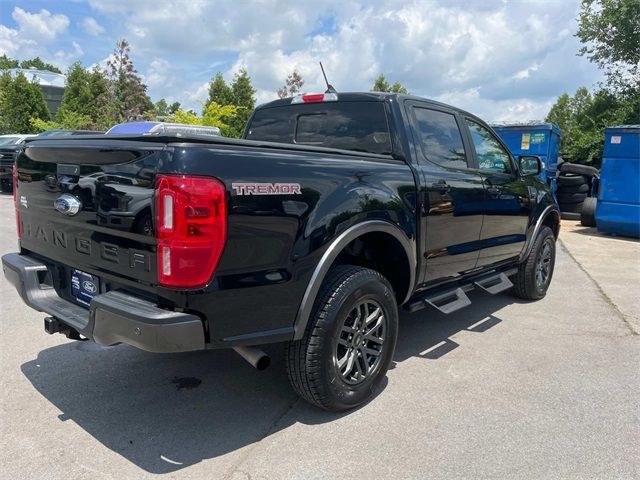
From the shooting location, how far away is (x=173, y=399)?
11.1ft

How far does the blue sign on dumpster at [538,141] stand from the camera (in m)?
12.9

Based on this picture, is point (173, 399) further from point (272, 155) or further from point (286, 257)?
point (272, 155)

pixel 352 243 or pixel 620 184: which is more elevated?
pixel 620 184

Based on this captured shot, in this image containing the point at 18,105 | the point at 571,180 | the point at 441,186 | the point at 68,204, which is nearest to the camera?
the point at 68,204

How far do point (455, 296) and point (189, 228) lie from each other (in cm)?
262

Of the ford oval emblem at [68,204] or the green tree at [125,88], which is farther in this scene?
the green tree at [125,88]

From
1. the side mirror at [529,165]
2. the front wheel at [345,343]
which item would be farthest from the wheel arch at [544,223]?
the front wheel at [345,343]

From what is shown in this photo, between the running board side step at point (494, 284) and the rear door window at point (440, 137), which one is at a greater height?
the rear door window at point (440, 137)

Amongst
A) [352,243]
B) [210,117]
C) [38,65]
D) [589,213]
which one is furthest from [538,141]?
[38,65]

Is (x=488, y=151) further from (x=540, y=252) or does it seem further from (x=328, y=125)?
(x=328, y=125)

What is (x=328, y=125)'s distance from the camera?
427 centimetres

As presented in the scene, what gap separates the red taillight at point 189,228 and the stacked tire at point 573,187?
43.4 ft

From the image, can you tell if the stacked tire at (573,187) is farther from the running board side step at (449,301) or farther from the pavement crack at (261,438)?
the pavement crack at (261,438)

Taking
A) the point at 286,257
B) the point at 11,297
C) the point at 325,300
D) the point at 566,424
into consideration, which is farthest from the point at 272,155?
the point at 11,297
